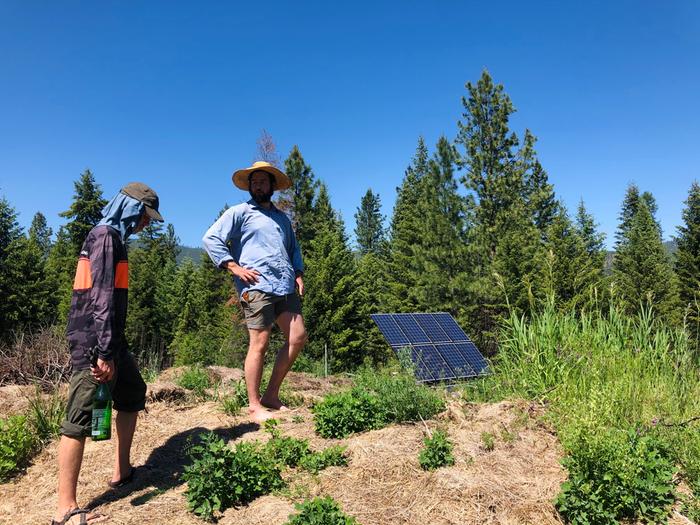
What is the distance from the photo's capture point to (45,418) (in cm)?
394

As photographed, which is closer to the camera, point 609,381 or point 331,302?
point 609,381

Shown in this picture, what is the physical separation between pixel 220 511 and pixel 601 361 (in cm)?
362

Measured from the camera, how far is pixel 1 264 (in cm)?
2553

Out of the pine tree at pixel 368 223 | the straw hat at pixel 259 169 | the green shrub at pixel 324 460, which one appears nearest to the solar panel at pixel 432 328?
the straw hat at pixel 259 169

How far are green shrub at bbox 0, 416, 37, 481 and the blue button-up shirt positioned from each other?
74.8 inches

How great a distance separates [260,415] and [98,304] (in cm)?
175

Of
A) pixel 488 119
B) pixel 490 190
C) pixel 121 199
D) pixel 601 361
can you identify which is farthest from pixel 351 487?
pixel 488 119

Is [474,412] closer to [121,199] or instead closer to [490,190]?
[121,199]

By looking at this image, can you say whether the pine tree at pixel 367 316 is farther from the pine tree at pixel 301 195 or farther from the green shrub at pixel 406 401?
the green shrub at pixel 406 401

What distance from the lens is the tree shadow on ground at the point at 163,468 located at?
2995 millimetres

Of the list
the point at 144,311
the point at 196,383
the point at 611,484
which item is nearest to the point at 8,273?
the point at 144,311

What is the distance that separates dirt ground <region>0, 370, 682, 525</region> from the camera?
2732 millimetres

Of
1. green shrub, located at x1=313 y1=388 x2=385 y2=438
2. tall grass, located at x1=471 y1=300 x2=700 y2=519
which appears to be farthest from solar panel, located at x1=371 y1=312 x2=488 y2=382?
green shrub, located at x1=313 y1=388 x2=385 y2=438

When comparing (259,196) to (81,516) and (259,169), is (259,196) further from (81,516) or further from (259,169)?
(81,516)
